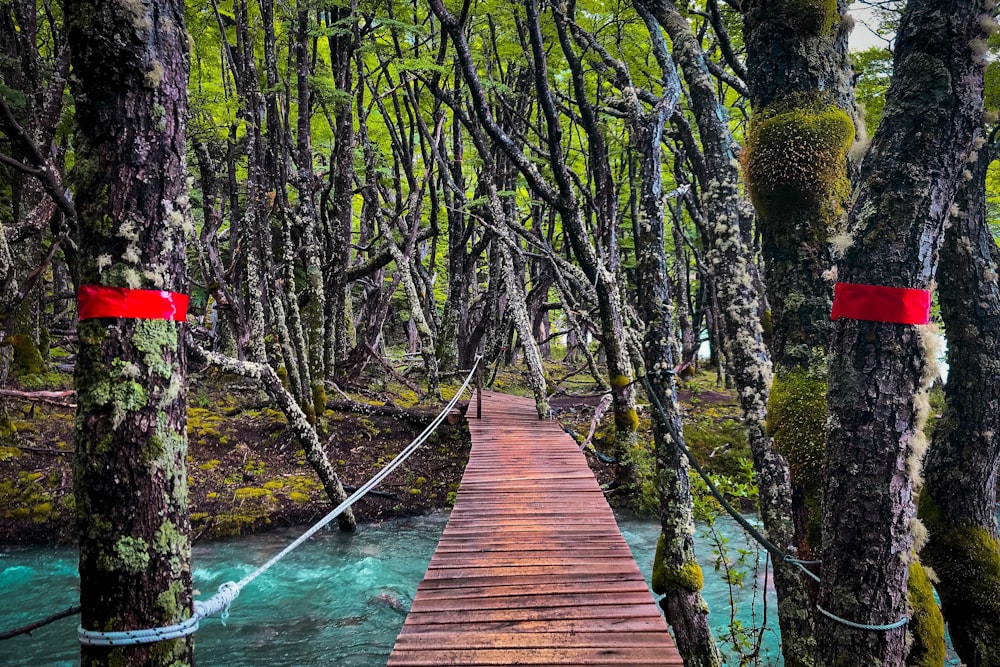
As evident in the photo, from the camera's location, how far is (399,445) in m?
10.5

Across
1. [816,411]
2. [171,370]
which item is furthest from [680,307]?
[171,370]

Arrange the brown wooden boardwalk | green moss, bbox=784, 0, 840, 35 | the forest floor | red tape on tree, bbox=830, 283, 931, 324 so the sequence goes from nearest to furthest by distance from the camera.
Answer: red tape on tree, bbox=830, 283, 931, 324 → the brown wooden boardwalk → green moss, bbox=784, 0, 840, 35 → the forest floor

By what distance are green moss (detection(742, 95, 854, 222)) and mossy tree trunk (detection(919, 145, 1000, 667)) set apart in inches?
73.8

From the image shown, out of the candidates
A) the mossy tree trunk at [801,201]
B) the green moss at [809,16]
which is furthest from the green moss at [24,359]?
the green moss at [809,16]

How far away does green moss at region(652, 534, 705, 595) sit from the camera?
5008mm

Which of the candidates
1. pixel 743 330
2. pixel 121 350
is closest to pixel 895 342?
pixel 743 330

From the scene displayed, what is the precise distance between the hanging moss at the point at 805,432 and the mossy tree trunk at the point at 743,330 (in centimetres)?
30

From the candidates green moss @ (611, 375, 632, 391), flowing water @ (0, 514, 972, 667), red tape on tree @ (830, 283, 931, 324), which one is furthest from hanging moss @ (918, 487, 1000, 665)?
green moss @ (611, 375, 632, 391)

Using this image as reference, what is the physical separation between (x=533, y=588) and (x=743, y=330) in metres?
2.39

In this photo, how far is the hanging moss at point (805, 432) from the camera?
11.2ft

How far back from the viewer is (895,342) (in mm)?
2330

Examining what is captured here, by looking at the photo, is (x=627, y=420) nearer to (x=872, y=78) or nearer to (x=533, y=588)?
(x=533, y=588)

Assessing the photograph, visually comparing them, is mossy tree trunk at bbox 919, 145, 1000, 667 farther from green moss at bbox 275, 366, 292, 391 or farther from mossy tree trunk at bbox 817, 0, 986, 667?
green moss at bbox 275, 366, 292, 391

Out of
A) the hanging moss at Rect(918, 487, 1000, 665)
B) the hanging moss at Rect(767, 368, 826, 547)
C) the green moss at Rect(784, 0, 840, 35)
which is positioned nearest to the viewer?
the hanging moss at Rect(767, 368, 826, 547)
